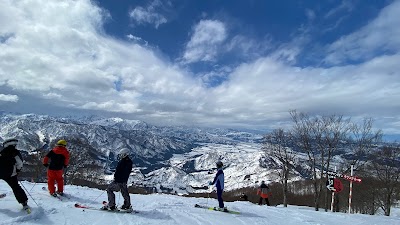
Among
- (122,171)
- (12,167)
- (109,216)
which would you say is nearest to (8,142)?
(12,167)

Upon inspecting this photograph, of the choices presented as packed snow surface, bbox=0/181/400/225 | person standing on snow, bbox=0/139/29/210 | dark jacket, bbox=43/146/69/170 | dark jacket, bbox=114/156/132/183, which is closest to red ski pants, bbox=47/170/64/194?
dark jacket, bbox=43/146/69/170

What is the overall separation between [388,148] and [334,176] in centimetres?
2073

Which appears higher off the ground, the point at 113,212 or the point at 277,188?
the point at 113,212

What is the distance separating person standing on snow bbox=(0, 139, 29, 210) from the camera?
29.6ft

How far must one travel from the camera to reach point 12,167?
921 cm

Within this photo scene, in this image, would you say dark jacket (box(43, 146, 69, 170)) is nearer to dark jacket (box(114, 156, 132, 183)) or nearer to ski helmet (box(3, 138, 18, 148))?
ski helmet (box(3, 138, 18, 148))

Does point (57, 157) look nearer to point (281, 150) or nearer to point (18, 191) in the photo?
point (18, 191)

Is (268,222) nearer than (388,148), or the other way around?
(268,222)

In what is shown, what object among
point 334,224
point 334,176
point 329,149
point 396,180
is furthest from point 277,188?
point 334,224

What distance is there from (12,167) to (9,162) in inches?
7.0

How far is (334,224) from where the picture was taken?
39.3ft

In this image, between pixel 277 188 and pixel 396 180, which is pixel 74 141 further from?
pixel 277 188

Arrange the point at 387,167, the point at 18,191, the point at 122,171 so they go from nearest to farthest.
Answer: the point at 18,191
the point at 122,171
the point at 387,167

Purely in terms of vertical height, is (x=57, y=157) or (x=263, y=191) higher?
(x=57, y=157)
